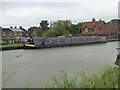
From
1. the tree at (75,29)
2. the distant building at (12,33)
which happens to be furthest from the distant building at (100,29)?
the distant building at (12,33)

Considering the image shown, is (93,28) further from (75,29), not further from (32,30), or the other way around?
(32,30)

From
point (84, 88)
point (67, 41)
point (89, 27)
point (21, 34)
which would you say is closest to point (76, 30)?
point (89, 27)

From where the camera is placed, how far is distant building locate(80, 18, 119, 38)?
Answer: 53.5m

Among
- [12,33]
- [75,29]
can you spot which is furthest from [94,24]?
[12,33]

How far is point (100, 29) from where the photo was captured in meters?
54.2

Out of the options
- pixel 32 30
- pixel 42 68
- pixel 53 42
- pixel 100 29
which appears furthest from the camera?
pixel 32 30

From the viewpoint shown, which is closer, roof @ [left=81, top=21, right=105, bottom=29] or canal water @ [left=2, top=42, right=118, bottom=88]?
canal water @ [left=2, top=42, right=118, bottom=88]

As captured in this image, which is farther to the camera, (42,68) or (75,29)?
(75,29)

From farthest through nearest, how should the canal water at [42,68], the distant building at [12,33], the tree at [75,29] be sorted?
the distant building at [12,33]
the tree at [75,29]
the canal water at [42,68]

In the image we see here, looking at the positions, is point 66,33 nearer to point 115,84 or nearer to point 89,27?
point 89,27

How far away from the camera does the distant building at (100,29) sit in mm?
53478

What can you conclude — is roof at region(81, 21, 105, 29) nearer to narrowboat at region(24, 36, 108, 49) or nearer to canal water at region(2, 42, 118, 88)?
narrowboat at region(24, 36, 108, 49)

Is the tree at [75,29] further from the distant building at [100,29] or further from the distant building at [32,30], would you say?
the distant building at [32,30]

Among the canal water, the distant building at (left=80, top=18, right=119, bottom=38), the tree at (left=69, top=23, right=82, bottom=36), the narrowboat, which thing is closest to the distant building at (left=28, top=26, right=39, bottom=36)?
the tree at (left=69, top=23, right=82, bottom=36)
